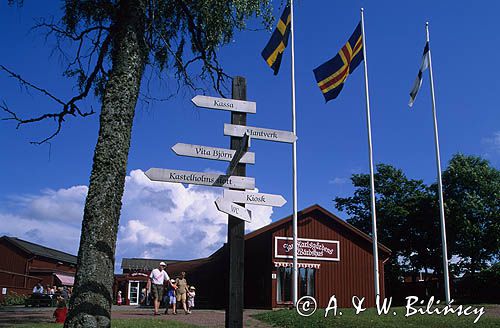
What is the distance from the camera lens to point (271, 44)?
795 inches

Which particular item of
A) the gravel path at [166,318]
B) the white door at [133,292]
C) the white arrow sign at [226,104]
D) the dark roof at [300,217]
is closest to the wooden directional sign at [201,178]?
the white arrow sign at [226,104]

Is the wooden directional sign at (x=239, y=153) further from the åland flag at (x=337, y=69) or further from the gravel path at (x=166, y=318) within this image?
the åland flag at (x=337, y=69)

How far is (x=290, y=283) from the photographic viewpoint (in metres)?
26.6

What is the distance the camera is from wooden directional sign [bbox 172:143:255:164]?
5758 millimetres

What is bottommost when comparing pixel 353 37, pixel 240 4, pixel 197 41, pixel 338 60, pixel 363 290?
pixel 363 290

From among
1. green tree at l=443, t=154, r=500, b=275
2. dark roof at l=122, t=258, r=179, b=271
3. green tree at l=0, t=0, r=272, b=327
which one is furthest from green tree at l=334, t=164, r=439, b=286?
green tree at l=0, t=0, r=272, b=327

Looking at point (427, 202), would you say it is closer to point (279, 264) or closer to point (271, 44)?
point (279, 264)

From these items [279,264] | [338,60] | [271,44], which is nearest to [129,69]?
[271,44]

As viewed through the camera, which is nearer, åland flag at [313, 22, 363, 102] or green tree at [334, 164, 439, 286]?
åland flag at [313, 22, 363, 102]

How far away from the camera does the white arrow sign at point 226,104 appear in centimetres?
598

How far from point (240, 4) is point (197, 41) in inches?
37.8

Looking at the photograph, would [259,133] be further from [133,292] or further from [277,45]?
[133,292]

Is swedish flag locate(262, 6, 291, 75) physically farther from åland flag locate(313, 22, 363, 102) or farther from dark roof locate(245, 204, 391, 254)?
dark roof locate(245, 204, 391, 254)

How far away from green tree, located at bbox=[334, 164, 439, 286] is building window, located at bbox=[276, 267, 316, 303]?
67.5ft
